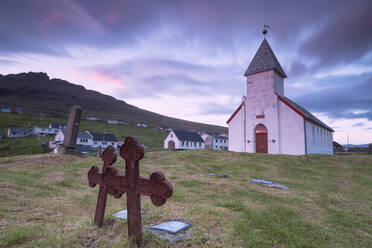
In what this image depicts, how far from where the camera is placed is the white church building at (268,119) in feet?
73.7

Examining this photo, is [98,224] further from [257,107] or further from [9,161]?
[257,107]

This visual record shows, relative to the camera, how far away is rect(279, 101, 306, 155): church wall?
72.2ft

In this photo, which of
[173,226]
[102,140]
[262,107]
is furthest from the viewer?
[102,140]

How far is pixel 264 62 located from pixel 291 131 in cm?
868

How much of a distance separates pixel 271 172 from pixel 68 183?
12386mm

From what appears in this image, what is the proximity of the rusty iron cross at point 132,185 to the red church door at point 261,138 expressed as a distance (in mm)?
22149

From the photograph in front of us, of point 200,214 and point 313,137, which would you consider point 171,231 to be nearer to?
point 200,214

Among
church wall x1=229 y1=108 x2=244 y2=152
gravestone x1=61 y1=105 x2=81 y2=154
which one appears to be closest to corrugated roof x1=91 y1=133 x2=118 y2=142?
church wall x1=229 y1=108 x2=244 y2=152

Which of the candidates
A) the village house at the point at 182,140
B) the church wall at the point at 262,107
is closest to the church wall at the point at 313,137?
the church wall at the point at 262,107

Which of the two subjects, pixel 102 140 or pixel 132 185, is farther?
pixel 102 140

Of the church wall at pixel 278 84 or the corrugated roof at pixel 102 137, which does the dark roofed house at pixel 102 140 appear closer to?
the corrugated roof at pixel 102 137

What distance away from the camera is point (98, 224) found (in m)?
4.65

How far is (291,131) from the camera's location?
22.6 metres

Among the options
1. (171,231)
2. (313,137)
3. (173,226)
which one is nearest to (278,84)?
(313,137)
